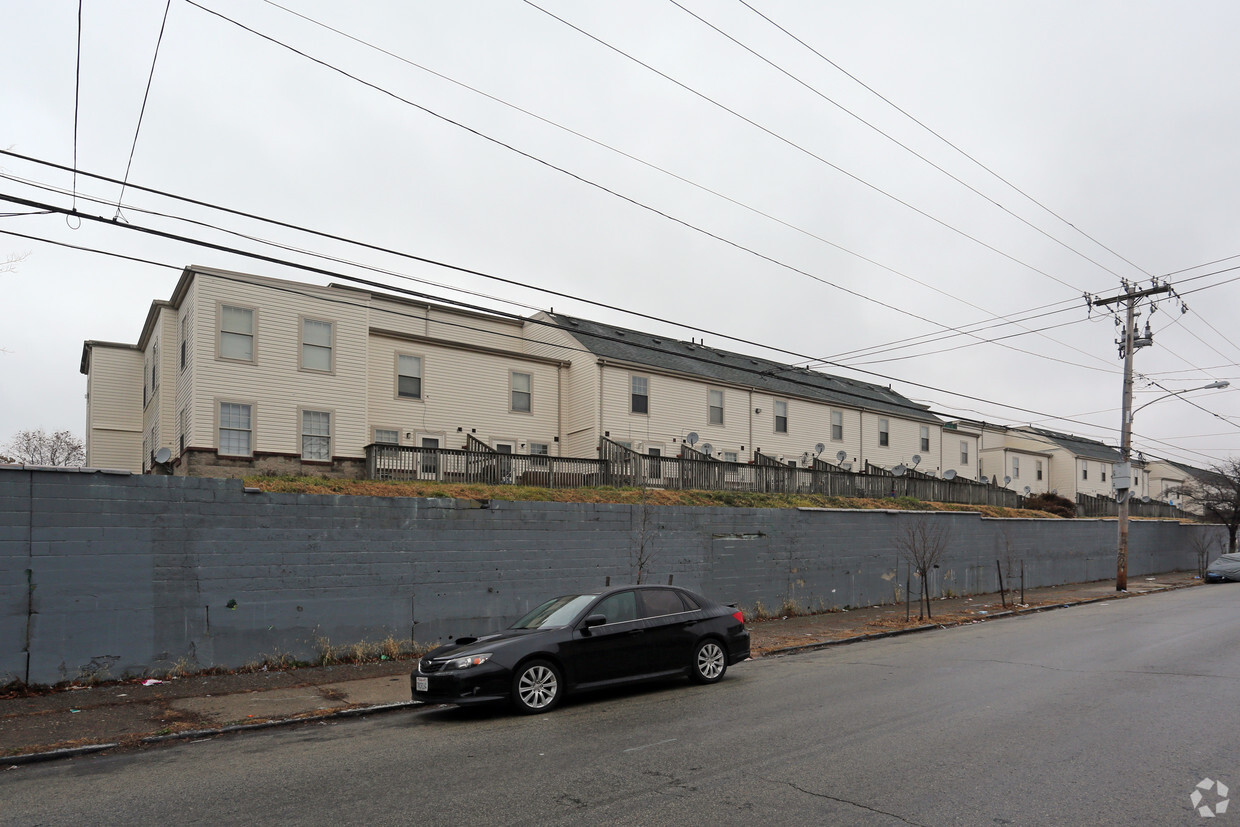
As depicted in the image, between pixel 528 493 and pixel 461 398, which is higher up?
pixel 461 398

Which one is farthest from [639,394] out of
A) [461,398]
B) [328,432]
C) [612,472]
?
[328,432]

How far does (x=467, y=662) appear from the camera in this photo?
920cm

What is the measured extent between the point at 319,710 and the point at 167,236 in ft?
20.1

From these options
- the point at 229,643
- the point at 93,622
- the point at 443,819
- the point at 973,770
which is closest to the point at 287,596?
the point at 229,643

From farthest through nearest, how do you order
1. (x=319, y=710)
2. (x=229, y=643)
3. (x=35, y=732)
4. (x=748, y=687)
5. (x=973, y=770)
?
(x=229, y=643)
(x=748, y=687)
(x=319, y=710)
(x=35, y=732)
(x=973, y=770)

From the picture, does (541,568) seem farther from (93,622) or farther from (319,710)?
(93,622)

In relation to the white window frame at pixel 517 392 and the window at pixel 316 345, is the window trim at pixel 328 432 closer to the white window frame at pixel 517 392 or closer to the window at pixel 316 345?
the window at pixel 316 345

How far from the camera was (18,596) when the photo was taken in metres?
10.4

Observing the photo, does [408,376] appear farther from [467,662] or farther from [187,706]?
[467,662]

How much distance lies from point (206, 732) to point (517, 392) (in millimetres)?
19722

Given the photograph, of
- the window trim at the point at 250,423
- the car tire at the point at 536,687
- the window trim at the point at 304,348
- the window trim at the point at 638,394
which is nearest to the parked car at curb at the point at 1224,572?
the window trim at the point at 638,394

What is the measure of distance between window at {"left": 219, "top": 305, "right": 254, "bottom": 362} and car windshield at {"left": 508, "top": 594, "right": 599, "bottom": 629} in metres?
14.4

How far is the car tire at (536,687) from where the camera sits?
9250 mm

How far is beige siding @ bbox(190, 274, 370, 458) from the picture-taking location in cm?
2106
